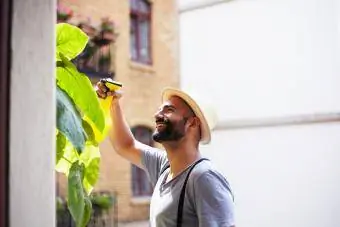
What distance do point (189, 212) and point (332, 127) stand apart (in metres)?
1.47

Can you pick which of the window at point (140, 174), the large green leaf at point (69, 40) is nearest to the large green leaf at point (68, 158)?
the large green leaf at point (69, 40)

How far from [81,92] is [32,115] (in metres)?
0.83

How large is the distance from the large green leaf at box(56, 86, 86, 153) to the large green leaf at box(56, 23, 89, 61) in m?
0.47

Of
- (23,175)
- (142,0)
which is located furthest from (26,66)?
(142,0)

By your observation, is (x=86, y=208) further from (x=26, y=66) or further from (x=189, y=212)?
(x=26, y=66)

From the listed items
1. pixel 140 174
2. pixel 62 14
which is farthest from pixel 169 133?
pixel 140 174

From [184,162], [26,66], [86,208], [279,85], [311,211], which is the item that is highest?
[279,85]

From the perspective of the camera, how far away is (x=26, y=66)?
2.23ft

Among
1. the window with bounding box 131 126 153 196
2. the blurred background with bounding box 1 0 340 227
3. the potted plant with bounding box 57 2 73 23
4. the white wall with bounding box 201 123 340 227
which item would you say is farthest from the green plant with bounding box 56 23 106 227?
the window with bounding box 131 126 153 196

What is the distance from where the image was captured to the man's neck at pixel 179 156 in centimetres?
202

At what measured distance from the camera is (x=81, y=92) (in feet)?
4.97

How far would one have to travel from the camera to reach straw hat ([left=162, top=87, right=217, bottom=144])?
2.14 meters

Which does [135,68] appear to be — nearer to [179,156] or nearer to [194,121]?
[194,121]

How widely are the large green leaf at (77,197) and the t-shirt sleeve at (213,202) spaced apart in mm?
384
